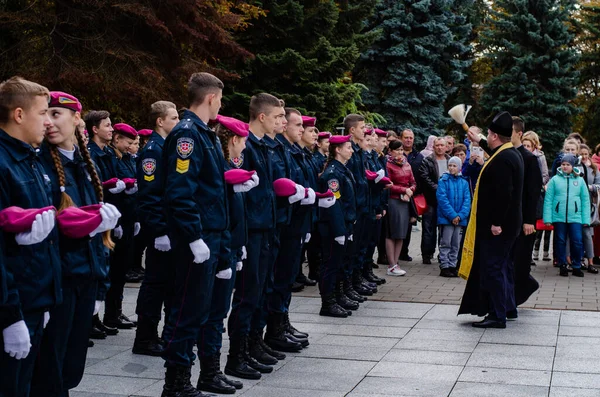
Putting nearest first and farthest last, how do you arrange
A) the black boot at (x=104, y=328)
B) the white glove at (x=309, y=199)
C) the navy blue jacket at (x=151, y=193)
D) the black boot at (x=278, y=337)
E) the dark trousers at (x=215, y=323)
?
the dark trousers at (x=215, y=323) → the navy blue jacket at (x=151, y=193) → the black boot at (x=278, y=337) → the white glove at (x=309, y=199) → the black boot at (x=104, y=328)

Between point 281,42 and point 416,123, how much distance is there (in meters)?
9.71

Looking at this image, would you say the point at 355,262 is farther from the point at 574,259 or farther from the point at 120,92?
the point at 120,92

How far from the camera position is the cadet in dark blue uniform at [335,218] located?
948 cm

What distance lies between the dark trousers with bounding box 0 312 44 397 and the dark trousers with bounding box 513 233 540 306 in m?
6.72

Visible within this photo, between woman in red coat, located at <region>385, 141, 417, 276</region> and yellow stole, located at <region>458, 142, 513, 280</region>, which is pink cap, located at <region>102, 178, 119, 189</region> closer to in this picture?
yellow stole, located at <region>458, 142, 513, 280</region>

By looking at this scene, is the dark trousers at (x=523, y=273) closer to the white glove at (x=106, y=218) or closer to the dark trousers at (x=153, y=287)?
the dark trousers at (x=153, y=287)

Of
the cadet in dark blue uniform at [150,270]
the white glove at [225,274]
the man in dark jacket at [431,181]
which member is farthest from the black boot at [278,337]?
the man in dark jacket at [431,181]

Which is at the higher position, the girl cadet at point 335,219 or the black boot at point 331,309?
the girl cadet at point 335,219

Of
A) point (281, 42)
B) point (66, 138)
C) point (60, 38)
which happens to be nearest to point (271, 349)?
point (66, 138)

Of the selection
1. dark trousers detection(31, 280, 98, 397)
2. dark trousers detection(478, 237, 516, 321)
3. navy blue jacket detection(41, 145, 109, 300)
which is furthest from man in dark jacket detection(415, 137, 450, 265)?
dark trousers detection(31, 280, 98, 397)

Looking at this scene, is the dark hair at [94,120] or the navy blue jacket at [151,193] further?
the dark hair at [94,120]

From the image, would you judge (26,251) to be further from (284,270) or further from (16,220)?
(284,270)

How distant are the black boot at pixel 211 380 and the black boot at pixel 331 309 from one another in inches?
131

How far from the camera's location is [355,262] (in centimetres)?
1120
